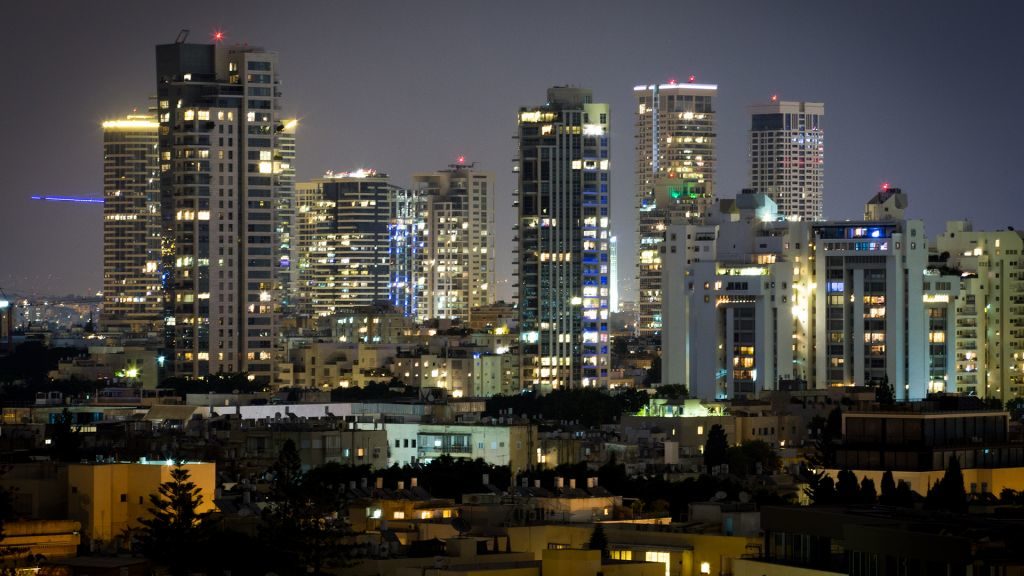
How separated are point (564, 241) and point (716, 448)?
221 ft

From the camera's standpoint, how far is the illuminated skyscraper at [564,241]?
153000 millimetres

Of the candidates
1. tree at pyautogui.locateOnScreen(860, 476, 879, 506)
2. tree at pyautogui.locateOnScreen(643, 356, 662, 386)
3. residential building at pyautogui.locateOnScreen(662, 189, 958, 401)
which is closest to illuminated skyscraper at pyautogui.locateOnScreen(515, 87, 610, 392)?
tree at pyautogui.locateOnScreen(643, 356, 662, 386)

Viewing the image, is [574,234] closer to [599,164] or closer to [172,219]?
[599,164]

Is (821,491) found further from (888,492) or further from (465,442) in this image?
(465,442)

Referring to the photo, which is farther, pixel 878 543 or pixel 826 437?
pixel 826 437

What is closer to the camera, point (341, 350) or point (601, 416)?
point (601, 416)

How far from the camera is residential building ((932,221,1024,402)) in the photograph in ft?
457

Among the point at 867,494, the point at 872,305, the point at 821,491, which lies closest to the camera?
the point at 867,494

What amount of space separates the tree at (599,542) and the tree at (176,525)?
676cm

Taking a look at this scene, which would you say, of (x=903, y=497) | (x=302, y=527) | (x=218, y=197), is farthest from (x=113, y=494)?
(x=218, y=197)

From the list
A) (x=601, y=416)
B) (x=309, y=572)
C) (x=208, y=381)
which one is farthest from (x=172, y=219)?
(x=309, y=572)

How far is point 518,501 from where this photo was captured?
59.9 meters

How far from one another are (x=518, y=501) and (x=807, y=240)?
260 ft

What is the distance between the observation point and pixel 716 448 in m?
86.9
